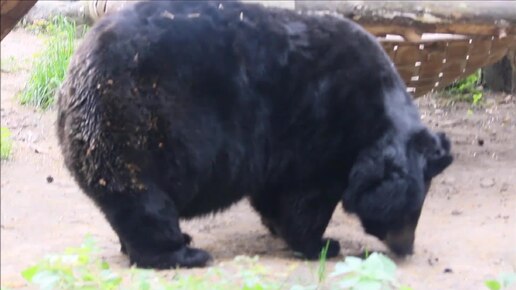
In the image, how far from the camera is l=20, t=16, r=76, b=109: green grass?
11.4 ft

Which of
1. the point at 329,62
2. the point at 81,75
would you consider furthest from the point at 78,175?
the point at 329,62

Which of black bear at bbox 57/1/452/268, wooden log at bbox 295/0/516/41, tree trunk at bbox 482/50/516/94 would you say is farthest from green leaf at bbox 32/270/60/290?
→ tree trunk at bbox 482/50/516/94

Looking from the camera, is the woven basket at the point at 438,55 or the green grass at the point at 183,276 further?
the woven basket at the point at 438,55

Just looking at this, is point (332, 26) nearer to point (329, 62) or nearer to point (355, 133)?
point (329, 62)

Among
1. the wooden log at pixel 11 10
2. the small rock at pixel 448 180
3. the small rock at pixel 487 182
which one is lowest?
the small rock at pixel 448 180

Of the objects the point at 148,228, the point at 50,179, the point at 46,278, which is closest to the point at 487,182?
the point at 148,228

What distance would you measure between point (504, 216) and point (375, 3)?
1.27 meters

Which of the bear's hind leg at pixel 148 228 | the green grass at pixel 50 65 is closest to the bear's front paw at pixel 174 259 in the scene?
the bear's hind leg at pixel 148 228

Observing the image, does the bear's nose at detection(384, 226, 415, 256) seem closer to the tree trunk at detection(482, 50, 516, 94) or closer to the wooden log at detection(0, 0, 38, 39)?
the wooden log at detection(0, 0, 38, 39)

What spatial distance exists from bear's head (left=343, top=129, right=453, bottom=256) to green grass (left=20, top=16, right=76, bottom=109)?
1280 mm

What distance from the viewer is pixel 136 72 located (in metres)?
3.38

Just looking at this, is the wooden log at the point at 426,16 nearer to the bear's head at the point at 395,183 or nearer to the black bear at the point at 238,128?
the black bear at the point at 238,128

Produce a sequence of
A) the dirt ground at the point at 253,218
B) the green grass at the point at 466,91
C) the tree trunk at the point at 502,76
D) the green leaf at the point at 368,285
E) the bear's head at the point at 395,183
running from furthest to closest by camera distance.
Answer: the tree trunk at the point at 502,76
the green grass at the point at 466,91
the bear's head at the point at 395,183
the green leaf at the point at 368,285
the dirt ground at the point at 253,218

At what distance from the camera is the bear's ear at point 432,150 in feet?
13.2
